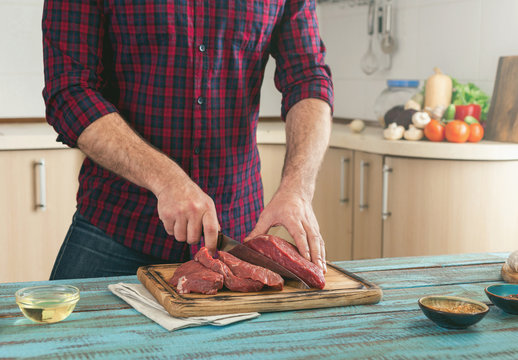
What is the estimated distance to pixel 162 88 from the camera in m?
1.57

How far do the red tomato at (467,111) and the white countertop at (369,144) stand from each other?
141 millimetres

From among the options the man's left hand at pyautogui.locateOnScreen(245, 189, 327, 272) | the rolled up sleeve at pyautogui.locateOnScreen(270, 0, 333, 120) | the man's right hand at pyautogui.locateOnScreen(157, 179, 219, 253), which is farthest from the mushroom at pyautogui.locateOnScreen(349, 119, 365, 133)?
the man's right hand at pyautogui.locateOnScreen(157, 179, 219, 253)

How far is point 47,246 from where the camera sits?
286cm

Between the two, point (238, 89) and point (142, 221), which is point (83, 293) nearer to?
point (142, 221)

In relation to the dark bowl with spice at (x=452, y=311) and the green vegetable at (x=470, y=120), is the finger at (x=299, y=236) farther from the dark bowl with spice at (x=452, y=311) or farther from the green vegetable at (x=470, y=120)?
the green vegetable at (x=470, y=120)

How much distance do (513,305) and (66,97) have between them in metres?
0.98

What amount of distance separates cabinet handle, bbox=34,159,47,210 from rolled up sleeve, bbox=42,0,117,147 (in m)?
1.31

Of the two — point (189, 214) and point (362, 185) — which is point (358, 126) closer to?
point (362, 185)

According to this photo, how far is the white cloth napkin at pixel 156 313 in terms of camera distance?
3.39 ft

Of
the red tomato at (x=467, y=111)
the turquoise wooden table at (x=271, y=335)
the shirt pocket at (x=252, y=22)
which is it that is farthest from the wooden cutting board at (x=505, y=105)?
the turquoise wooden table at (x=271, y=335)

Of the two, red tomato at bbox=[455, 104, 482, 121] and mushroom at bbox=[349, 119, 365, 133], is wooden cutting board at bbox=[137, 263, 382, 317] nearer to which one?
red tomato at bbox=[455, 104, 482, 121]

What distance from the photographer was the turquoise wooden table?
0.93 meters

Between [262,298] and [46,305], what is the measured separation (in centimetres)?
34

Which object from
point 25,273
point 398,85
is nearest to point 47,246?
point 25,273
